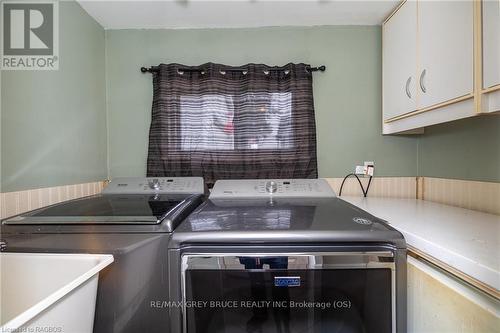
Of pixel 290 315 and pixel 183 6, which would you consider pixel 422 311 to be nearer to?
pixel 290 315

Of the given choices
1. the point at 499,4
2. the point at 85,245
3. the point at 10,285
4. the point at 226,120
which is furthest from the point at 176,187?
the point at 499,4

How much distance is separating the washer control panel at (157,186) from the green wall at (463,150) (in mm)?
1450

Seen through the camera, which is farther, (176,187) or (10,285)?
(176,187)

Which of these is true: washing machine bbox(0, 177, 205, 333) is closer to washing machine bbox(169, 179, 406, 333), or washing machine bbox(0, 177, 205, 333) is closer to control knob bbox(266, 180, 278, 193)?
washing machine bbox(169, 179, 406, 333)

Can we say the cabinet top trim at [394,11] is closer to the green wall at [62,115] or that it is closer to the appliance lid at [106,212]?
the appliance lid at [106,212]

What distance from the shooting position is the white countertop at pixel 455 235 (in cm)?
67

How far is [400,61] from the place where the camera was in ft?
5.04

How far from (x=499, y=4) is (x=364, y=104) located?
3.21 feet

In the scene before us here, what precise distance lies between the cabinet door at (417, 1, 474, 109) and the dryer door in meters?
0.77

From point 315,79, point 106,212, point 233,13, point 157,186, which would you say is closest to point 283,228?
point 106,212

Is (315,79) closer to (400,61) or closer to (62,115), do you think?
(400,61)

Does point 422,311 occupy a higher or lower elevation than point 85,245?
lower

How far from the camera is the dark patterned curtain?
1786mm

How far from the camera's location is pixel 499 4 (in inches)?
34.2
